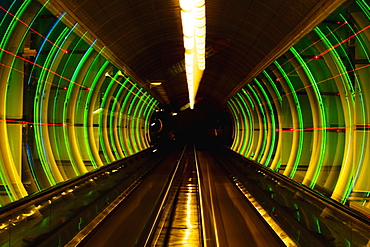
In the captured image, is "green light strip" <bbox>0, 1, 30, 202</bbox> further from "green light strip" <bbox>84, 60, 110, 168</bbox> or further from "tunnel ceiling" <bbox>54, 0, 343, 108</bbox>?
"green light strip" <bbox>84, 60, 110, 168</bbox>

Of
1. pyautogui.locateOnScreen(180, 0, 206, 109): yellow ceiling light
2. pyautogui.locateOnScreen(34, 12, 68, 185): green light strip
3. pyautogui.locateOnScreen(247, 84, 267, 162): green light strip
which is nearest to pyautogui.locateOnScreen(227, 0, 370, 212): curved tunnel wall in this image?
pyautogui.locateOnScreen(180, 0, 206, 109): yellow ceiling light

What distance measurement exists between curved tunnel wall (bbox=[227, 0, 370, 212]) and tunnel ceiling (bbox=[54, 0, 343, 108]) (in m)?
0.35

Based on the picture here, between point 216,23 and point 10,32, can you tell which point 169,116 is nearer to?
point 216,23

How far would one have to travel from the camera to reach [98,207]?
354 inches

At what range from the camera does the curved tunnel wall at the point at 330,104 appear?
650 centimetres

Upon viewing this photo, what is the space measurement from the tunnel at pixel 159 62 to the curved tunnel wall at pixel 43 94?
0.02 meters

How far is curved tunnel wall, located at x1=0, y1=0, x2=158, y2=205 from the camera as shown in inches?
267

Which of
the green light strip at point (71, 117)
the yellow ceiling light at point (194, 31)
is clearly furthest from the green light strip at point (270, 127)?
the green light strip at point (71, 117)

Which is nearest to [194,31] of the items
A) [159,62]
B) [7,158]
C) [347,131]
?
[347,131]

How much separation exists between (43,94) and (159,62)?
8.89 metres

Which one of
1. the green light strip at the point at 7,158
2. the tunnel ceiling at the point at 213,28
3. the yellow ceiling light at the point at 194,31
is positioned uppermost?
the tunnel ceiling at the point at 213,28

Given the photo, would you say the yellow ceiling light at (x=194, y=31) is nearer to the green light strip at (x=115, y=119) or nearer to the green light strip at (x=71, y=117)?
the green light strip at (x=71, y=117)

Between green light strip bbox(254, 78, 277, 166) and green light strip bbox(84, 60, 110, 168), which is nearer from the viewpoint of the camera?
green light strip bbox(84, 60, 110, 168)

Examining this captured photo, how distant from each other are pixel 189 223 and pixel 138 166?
6964mm
